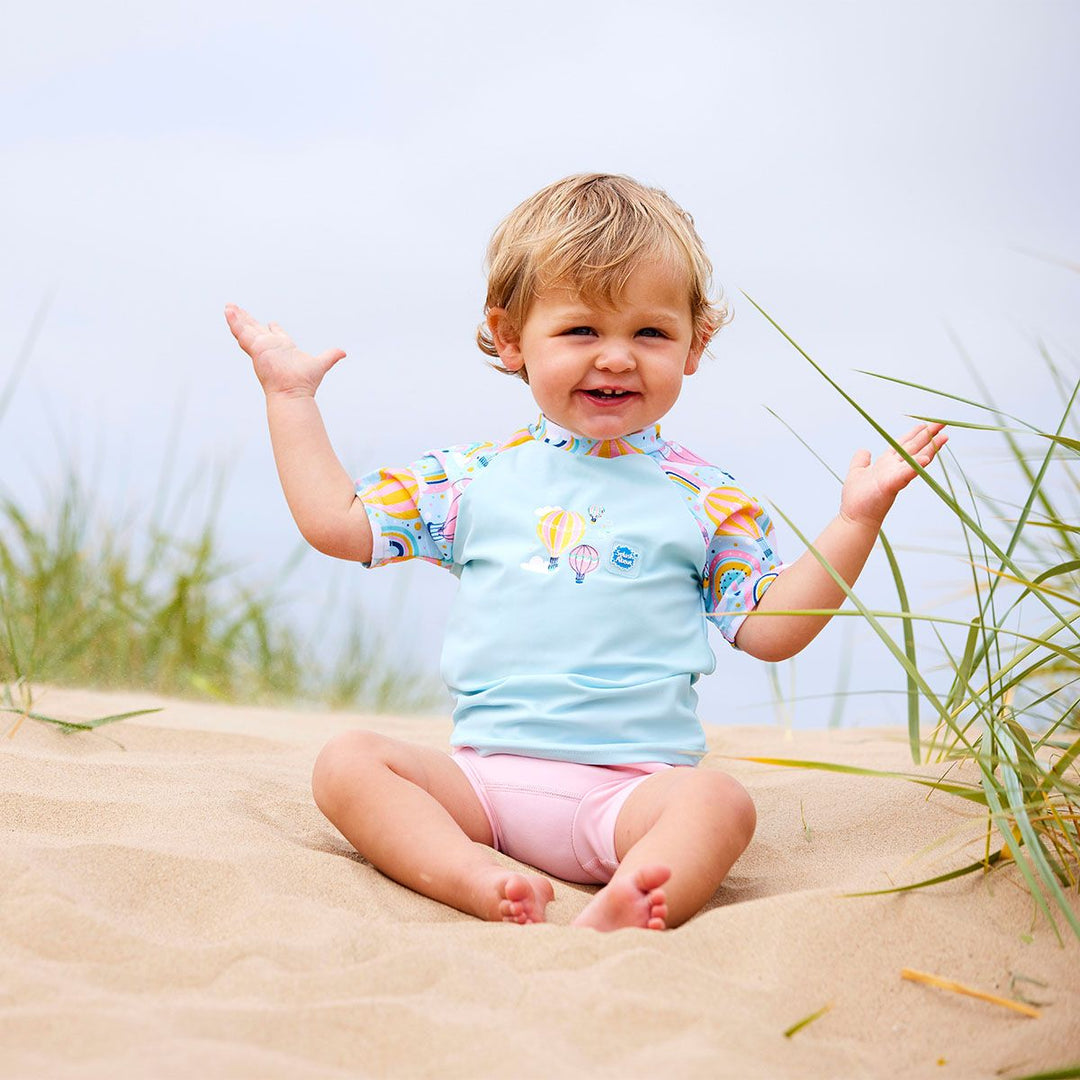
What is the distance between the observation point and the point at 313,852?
5.54 ft

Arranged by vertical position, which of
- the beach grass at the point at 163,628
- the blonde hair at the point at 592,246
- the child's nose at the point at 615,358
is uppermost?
the blonde hair at the point at 592,246

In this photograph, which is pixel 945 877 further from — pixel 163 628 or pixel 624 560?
pixel 163 628

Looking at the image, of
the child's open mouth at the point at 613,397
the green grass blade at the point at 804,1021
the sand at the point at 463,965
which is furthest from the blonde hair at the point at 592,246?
the green grass blade at the point at 804,1021

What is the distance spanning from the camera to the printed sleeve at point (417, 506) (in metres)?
1.99

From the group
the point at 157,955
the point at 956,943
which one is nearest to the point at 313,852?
the point at 157,955

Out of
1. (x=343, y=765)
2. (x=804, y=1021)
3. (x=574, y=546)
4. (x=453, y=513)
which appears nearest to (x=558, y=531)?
(x=574, y=546)

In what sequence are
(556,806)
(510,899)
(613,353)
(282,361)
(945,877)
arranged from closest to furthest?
(945,877)
(510,899)
(556,806)
(613,353)
(282,361)

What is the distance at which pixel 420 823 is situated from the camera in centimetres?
169

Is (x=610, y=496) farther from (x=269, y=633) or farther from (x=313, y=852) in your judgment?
(x=269, y=633)

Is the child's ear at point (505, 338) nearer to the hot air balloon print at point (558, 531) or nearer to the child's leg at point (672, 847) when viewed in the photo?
the hot air balloon print at point (558, 531)

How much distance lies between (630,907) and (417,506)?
77cm

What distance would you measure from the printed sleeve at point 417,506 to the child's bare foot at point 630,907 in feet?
2.31

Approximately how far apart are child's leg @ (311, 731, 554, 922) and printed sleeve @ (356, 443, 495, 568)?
0.31m

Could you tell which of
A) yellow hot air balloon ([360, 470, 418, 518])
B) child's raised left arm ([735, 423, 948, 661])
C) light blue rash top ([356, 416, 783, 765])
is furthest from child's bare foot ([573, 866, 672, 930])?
yellow hot air balloon ([360, 470, 418, 518])
